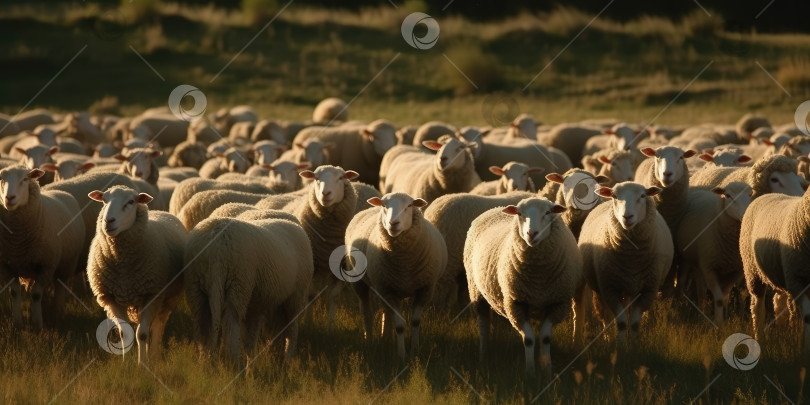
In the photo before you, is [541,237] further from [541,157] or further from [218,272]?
[541,157]

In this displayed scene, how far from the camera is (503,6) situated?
146 ft

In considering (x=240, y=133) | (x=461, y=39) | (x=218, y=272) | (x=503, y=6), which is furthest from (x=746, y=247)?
(x=503, y=6)

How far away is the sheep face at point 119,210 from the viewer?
741 centimetres

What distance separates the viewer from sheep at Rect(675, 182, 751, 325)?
29.2 feet

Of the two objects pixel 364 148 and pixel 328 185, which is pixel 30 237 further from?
pixel 364 148

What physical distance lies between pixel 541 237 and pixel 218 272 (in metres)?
2.22

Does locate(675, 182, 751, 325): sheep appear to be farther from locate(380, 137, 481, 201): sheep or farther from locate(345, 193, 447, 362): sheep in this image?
locate(380, 137, 481, 201): sheep

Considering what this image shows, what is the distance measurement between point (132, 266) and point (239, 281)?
2.71 ft

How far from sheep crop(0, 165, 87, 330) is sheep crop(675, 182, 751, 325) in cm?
534

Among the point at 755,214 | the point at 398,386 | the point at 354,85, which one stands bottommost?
the point at 354,85

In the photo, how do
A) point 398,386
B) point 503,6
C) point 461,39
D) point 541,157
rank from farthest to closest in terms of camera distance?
point 503,6, point 461,39, point 541,157, point 398,386

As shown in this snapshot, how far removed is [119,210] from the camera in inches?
294

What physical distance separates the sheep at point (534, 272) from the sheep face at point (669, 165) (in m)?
1.82

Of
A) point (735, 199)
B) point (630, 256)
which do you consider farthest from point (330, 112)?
point (630, 256)
